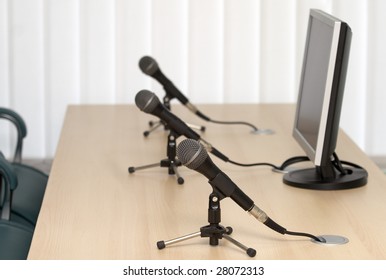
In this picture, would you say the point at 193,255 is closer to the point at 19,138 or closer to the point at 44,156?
the point at 19,138

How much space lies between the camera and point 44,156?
16.6ft

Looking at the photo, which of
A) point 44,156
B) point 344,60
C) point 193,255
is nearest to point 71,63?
point 44,156

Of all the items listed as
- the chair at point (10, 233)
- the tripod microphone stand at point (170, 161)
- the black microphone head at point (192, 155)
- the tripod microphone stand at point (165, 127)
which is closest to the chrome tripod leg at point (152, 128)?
the tripod microphone stand at point (165, 127)

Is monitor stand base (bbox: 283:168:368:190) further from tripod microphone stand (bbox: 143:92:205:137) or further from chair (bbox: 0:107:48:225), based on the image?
chair (bbox: 0:107:48:225)

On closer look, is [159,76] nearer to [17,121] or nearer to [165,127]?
[165,127]

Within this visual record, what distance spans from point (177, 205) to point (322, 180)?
0.49 metres

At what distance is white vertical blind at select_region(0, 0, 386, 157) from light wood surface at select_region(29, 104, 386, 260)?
3.28 feet

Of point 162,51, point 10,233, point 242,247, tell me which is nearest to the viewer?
point 242,247

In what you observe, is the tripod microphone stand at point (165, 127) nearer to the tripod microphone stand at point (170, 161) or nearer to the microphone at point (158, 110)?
the tripod microphone stand at point (170, 161)

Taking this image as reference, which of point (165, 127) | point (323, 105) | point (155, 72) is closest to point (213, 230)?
point (323, 105)

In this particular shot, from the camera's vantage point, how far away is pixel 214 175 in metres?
2.28

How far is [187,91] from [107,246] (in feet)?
8.82

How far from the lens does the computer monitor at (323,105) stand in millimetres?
2781

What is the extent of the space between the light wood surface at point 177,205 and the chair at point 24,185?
0.91 ft
